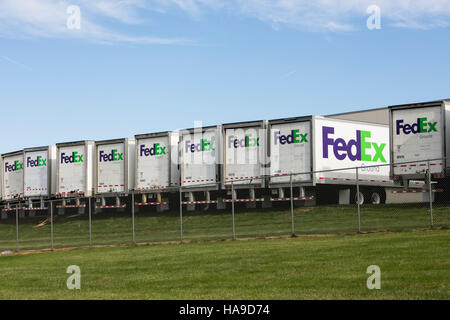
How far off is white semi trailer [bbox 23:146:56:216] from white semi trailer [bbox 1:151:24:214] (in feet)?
3.52

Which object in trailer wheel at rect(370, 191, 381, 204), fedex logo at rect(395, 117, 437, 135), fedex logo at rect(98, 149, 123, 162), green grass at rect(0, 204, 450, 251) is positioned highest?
fedex logo at rect(395, 117, 437, 135)

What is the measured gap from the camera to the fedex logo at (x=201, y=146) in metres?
33.5

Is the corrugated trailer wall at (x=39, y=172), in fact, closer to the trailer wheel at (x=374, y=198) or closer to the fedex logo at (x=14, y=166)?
the fedex logo at (x=14, y=166)

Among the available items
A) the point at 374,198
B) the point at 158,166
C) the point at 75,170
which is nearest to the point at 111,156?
the point at 75,170

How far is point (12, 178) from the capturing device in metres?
44.3

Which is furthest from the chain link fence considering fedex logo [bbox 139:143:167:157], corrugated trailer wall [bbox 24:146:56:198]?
fedex logo [bbox 139:143:167:157]

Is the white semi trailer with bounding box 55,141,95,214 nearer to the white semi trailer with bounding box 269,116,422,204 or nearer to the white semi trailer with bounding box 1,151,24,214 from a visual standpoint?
the white semi trailer with bounding box 1,151,24,214

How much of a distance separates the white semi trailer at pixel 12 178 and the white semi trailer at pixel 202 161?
532 inches

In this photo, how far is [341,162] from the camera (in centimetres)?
3156

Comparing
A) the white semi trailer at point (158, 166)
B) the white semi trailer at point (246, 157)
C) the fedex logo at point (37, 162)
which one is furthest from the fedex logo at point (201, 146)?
the fedex logo at point (37, 162)

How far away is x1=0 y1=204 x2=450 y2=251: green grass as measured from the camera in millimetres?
23844
